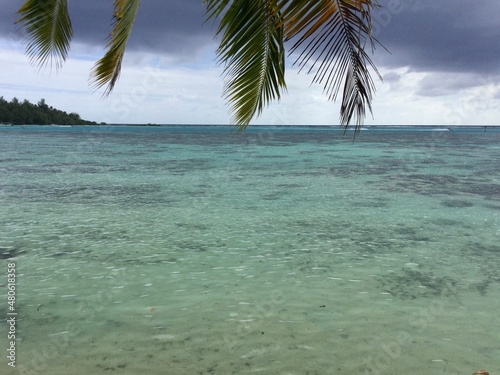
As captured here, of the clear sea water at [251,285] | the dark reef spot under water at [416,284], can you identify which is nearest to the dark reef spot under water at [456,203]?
the clear sea water at [251,285]

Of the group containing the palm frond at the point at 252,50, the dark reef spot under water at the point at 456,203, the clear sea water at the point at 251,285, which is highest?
the palm frond at the point at 252,50

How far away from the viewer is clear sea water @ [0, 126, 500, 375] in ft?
12.2

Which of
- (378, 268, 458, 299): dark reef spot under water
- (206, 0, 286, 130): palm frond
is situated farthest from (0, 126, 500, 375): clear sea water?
(206, 0, 286, 130): palm frond

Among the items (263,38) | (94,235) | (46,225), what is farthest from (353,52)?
(46,225)

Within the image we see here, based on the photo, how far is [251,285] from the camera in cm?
534

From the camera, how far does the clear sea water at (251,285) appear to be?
3.72 meters

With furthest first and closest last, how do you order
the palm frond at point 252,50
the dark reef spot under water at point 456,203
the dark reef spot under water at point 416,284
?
the dark reef spot under water at point 456,203 < the dark reef spot under water at point 416,284 < the palm frond at point 252,50

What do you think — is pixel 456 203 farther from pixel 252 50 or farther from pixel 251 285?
pixel 252 50

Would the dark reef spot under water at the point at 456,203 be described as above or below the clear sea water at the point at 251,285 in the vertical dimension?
above

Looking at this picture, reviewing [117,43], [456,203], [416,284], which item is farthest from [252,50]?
[456,203]

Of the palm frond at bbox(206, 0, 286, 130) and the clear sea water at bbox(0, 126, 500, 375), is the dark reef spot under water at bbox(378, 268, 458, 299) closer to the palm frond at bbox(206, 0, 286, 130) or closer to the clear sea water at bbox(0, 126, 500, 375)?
the clear sea water at bbox(0, 126, 500, 375)

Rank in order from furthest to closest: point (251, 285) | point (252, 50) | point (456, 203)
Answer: point (456, 203), point (251, 285), point (252, 50)

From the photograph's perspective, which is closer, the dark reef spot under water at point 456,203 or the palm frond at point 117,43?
the palm frond at point 117,43

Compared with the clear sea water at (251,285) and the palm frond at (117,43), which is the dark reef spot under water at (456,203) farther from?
the palm frond at (117,43)
